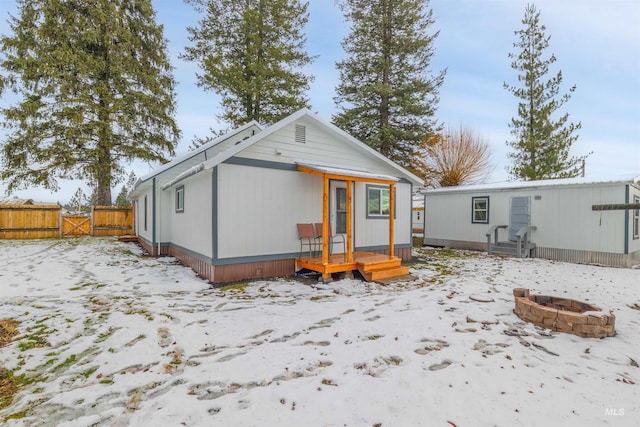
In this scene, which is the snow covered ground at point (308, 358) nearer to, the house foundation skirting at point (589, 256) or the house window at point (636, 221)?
the house foundation skirting at point (589, 256)

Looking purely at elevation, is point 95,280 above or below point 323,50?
below

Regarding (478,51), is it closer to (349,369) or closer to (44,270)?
(349,369)

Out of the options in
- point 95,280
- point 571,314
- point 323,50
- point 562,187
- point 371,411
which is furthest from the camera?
point 323,50

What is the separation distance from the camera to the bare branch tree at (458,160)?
19.8 m

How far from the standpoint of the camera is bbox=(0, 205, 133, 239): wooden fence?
1494 cm

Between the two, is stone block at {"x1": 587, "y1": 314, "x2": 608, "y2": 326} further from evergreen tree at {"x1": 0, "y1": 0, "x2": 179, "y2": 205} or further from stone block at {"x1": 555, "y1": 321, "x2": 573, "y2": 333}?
evergreen tree at {"x1": 0, "y1": 0, "x2": 179, "y2": 205}

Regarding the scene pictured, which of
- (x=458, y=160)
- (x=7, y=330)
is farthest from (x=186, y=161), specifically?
(x=458, y=160)

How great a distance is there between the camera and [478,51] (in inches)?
516

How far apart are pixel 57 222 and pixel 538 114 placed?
1042 inches

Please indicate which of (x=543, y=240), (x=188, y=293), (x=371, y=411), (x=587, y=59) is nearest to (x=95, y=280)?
(x=188, y=293)

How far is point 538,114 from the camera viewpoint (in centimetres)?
1717

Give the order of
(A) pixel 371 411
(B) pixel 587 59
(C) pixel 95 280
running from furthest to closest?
(B) pixel 587 59 → (C) pixel 95 280 → (A) pixel 371 411

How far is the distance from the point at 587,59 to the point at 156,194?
17861mm

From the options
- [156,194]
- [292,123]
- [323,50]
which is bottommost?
[156,194]
